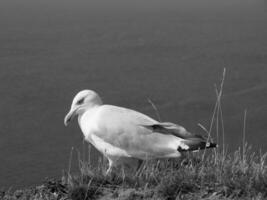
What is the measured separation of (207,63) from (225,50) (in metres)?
1.43

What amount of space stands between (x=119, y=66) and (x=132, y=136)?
8494 millimetres

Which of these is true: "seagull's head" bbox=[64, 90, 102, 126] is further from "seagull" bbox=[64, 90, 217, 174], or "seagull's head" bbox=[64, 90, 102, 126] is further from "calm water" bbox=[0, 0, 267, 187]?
"calm water" bbox=[0, 0, 267, 187]

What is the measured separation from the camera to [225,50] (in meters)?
16.8

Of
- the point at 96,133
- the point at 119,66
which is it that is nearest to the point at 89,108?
the point at 96,133

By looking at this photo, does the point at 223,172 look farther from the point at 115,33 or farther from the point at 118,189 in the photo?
the point at 115,33

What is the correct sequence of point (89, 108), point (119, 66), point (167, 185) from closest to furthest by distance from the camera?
point (167, 185) → point (89, 108) → point (119, 66)

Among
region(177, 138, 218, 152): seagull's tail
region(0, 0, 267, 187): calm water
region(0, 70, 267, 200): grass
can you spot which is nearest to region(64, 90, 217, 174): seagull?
region(177, 138, 218, 152): seagull's tail

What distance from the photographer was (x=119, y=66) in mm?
15008

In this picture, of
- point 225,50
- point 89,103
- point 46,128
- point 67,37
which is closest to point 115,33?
point 67,37

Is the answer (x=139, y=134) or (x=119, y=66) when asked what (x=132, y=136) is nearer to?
(x=139, y=134)

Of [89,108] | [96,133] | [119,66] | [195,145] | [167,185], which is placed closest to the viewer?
[167,185]

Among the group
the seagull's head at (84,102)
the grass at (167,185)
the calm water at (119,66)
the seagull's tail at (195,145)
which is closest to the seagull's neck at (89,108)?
the seagull's head at (84,102)

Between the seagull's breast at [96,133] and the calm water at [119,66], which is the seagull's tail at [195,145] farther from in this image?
the calm water at [119,66]

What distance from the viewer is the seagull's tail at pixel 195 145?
234 inches
